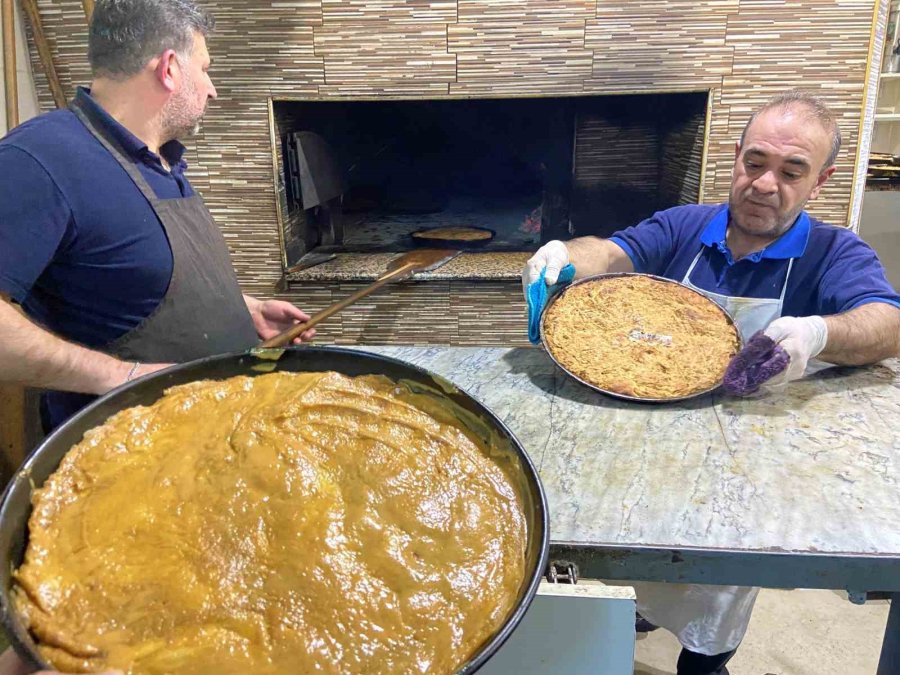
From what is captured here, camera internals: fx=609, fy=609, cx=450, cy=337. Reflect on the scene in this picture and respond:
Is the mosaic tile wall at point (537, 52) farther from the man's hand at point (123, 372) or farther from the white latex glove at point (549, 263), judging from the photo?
the man's hand at point (123, 372)

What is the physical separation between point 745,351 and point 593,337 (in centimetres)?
35

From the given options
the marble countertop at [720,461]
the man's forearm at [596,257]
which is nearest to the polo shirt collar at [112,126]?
the marble countertop at [720,461]

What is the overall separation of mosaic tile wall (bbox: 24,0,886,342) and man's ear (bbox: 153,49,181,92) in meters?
1.23

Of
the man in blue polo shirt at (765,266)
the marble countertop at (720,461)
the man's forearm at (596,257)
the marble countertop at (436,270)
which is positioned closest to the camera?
the marble countertop at (720,461)

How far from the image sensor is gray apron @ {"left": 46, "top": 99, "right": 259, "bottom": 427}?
1452mm

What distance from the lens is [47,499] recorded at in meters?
0.74

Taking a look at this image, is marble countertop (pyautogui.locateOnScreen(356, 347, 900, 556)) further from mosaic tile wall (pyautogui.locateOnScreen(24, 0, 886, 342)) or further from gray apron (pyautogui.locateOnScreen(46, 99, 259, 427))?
mosaic tile wall (pyautogui.locateOnScreen(24, 0, 886, 342))

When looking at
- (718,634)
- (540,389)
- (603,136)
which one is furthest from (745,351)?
(603,136)

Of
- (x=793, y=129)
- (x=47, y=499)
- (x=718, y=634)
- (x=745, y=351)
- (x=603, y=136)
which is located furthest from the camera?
(x=603, y=136)

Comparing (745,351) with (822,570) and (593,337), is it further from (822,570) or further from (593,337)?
(822,570)

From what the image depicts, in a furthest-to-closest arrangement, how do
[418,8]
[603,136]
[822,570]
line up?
[603,136]
[418,8]
[822,570]

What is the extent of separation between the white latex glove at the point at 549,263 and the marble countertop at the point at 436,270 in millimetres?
1037

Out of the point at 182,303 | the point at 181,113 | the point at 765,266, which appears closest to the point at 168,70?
the point at 181,113

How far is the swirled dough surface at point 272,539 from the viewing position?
0.63 metres
